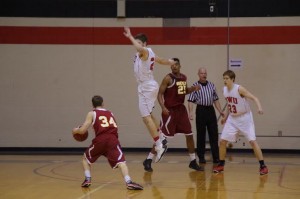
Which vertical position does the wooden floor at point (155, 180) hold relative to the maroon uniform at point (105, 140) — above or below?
below

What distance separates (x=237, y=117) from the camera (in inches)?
449

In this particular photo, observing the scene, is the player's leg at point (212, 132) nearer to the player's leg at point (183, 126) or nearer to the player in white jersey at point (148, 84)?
the player's leg at point (183, 126)

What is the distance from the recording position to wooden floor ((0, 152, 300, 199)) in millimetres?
8672

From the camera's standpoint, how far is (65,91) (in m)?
16.2

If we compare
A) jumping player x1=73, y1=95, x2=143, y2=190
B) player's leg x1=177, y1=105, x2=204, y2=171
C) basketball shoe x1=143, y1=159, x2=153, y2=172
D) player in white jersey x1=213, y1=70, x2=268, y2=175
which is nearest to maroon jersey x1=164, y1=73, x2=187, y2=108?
player's leg x1=177, y1=105, x2=204, y2=171

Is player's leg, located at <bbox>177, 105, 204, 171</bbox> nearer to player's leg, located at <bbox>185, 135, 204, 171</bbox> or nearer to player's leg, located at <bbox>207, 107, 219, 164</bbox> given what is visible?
player's leg, located at <bbox>185, 135, 204, 171</bbox>

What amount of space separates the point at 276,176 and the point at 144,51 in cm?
358

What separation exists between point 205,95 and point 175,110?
1.36 metres

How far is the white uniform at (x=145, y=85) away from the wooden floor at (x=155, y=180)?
4.37ft

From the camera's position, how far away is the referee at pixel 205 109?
43.2 feet

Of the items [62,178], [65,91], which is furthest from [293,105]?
[62,178]

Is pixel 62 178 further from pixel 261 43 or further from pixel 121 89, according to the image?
pixel 261 43

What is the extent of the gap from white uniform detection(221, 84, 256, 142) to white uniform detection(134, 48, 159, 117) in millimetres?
1601

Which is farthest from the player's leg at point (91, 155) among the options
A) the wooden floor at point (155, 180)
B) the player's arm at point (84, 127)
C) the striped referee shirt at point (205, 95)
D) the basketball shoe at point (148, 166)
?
the striped referee shirt at point (205, 95)
